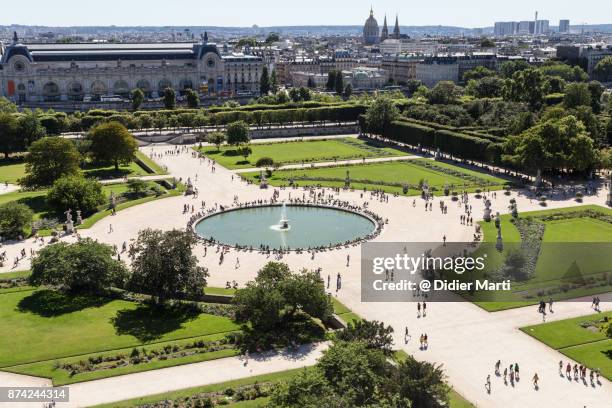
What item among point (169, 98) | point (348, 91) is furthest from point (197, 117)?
point (348, 91)

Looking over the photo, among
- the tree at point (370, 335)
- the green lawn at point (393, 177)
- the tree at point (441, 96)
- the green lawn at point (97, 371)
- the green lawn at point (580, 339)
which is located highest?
the tree at point (441, 96)

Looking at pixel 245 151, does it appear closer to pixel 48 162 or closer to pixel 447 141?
pixel 447 141

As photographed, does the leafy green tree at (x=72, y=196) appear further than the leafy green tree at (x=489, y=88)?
No

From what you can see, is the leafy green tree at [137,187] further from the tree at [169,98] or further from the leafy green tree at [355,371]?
the tree at [169,98]

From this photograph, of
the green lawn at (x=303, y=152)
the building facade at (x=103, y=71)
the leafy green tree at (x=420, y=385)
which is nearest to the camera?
the leafy green tree at (x=420, y=385)

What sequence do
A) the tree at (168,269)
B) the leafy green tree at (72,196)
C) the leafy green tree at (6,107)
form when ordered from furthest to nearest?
the leafy green tree at (6,107), the leafy green tree at (72,196), the tree at (168,269)

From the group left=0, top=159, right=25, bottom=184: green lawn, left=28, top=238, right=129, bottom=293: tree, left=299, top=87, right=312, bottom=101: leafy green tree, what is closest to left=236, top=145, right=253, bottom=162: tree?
left=0, top=159, right=25, bottom=184: green lawn

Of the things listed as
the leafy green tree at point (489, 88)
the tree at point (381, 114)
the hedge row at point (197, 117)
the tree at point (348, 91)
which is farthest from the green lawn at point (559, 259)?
the tree at point (348, 91)

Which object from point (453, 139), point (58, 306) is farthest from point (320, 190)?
point (58, 306)

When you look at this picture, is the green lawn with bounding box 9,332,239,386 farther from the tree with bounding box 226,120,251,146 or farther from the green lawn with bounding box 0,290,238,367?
the tree with bounding box 226,120,251,146
